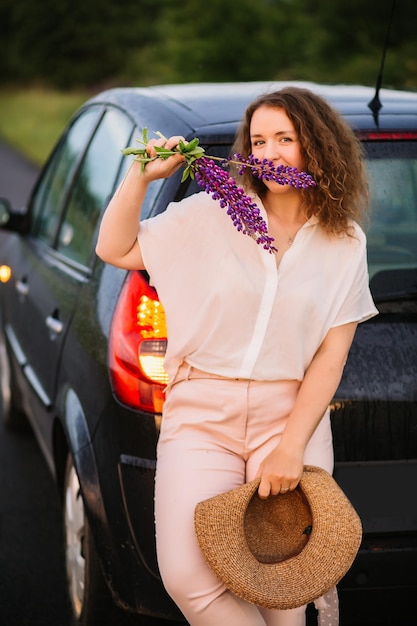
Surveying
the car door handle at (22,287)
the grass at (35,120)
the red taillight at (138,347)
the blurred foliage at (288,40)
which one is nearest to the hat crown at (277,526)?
the red taillight at (138,347)

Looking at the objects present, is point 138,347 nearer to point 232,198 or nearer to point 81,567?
point 232,198

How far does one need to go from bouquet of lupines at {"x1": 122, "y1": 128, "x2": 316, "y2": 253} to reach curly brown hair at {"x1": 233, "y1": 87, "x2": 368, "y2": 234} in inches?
5.0

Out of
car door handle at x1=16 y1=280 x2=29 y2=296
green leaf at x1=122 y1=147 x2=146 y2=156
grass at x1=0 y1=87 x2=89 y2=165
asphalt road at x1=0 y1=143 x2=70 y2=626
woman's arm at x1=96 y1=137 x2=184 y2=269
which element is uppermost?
green leaf at x1=122 y1=147 x2=146 y2=156

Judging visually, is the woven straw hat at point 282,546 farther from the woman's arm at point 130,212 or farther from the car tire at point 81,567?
the car tire at point 81,567

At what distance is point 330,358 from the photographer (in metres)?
2.80

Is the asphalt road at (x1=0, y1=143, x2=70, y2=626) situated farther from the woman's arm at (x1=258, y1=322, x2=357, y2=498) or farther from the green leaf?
the green leaf

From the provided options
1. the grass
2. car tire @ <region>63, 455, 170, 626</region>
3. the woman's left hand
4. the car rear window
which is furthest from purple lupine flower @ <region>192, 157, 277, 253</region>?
the grass

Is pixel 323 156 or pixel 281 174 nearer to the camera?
pixel 281 174

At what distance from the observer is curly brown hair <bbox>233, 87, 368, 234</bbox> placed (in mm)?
2826

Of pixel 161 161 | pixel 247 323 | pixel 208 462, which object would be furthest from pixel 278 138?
pixel 208 462

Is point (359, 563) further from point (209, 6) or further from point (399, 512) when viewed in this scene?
point (209, 6)

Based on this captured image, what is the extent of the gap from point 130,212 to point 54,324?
1505mm

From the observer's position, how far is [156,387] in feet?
10.3

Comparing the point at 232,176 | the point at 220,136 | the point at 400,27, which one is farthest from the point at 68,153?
the point at 400,27
